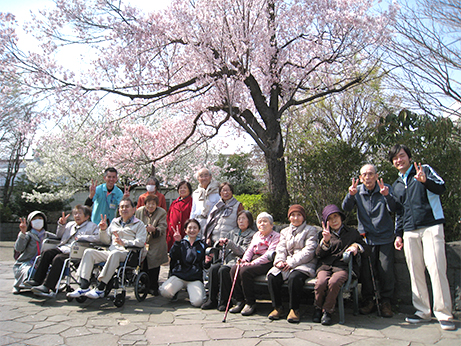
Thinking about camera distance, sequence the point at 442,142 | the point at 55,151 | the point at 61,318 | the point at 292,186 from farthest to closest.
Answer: the point at 55,151 < the point at 292,186 < the point at 442,142 < the point at 61,318

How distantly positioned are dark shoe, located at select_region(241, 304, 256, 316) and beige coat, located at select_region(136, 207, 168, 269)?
61.3 inches

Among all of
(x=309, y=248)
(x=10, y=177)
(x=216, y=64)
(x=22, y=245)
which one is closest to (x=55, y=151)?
(x=10, y=177)

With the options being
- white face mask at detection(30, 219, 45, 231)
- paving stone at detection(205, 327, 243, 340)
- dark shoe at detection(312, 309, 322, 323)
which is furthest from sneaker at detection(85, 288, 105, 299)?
dark shoe at detection(312, 309, 322, 323)

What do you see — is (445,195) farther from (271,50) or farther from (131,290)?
(131,290)

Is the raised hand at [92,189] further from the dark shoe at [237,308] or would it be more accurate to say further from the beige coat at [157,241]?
the dark shoe at [237,308]

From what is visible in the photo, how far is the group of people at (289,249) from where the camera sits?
385cm

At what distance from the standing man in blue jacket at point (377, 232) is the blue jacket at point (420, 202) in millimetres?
121

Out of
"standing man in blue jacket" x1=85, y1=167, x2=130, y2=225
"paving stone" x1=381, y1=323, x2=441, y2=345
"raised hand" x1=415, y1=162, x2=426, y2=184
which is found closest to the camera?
"paving stone" x1=381, y1=323, x2=441, y2=345

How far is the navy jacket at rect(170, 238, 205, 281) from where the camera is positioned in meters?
4.79

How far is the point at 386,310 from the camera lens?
4.07m

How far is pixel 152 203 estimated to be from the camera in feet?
17.8

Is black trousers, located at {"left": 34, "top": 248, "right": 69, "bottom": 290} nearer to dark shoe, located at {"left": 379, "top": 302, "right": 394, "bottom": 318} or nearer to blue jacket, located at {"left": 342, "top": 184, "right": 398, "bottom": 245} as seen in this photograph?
blue jacket, located at {"left": 342, "top": 184, "right": 398, "bottom": 245}

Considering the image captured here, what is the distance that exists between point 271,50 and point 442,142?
3.96 m

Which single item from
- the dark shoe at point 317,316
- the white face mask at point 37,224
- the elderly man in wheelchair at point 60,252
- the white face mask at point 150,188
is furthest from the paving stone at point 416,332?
the white face mask at point 37,224
